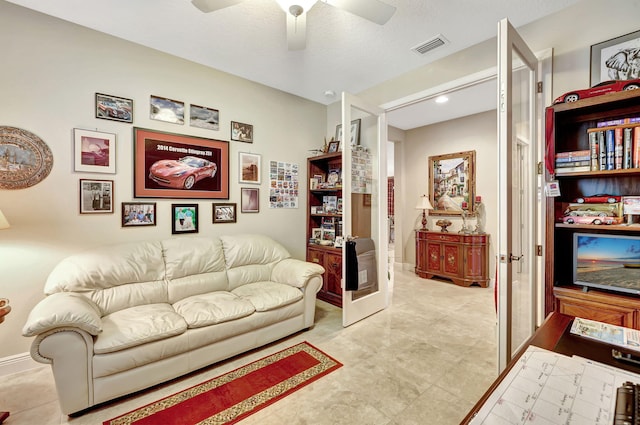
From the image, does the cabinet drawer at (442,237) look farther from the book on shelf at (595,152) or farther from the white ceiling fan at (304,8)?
the white ceiling fan at (304,8)

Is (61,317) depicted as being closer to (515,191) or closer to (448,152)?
(515,191)

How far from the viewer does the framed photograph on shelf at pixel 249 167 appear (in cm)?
341

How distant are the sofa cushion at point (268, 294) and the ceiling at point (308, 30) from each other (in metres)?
2.43

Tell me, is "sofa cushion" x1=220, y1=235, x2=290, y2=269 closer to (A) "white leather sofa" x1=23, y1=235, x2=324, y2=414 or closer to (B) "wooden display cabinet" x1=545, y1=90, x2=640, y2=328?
(A) "white leather sofa" x1=23, y1=235, x2=324, y2=414

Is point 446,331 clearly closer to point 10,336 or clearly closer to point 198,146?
point 198,146

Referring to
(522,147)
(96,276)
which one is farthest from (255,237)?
(522,147)

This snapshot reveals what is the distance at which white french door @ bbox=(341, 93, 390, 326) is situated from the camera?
2.89 meters

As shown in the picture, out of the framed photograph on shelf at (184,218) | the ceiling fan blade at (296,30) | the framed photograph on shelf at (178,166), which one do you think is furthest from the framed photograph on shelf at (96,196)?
the ceiling fan blade at (296,30)

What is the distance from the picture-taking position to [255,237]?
10.9ft

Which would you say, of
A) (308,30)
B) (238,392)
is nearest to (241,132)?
(308,30)

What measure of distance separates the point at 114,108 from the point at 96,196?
2.76ft

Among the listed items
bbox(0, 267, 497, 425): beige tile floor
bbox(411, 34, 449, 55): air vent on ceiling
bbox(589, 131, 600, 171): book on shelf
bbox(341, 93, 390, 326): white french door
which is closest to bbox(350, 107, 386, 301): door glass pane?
bbox(341, 93, 390, 326): white french door

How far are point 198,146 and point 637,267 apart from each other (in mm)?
3775

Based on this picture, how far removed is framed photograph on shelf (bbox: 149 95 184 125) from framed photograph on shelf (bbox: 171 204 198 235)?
913 mm
